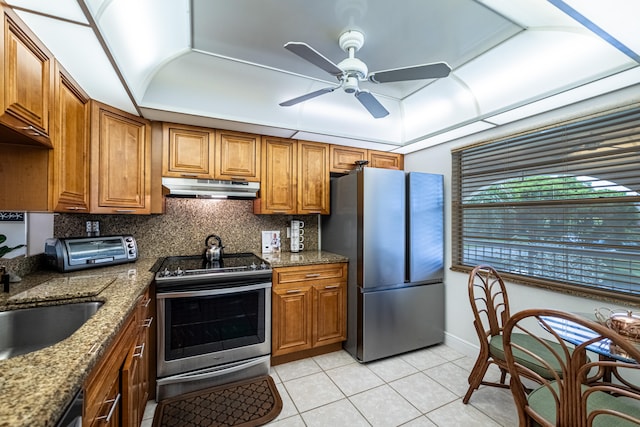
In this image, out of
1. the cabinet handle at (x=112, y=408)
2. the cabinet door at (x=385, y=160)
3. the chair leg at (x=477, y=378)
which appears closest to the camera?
the cabinet handle at (x=112, y=408)

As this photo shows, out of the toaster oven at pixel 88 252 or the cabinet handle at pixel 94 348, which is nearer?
the cabinet handle at pixel 94 348

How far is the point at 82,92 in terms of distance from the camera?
1.80 meters

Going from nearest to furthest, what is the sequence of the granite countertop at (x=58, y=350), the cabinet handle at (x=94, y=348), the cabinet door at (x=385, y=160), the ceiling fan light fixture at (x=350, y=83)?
the granite countertop at (x=58, y=350)
the cabinet handle at (x=94, y=348)
the ceiling fan light fixture at (x=350, y=83)
the cabinet door at (x=385, y=160)

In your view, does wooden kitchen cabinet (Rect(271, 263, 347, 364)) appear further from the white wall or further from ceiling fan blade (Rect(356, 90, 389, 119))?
ceiling fan blade (Rect(356, 90, 389, 119))

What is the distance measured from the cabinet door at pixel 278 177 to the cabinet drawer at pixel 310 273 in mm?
647

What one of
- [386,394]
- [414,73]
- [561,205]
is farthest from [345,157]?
[386,394]

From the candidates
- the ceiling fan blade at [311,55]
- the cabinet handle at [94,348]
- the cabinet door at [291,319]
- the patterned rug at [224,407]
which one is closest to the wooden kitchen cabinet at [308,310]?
the cabinet door at [291,319]

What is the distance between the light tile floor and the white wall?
271 millimetres

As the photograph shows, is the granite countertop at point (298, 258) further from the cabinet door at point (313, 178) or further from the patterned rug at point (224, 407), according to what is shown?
the patterned rug at point (224, 407)

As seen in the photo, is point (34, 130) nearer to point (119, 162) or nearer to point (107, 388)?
point (119, 162)

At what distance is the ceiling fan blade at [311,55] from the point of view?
133 cm

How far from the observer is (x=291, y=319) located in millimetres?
2514

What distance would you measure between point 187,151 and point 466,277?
2946 millimetres

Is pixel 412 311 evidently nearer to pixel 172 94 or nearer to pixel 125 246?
pixel 125 246
